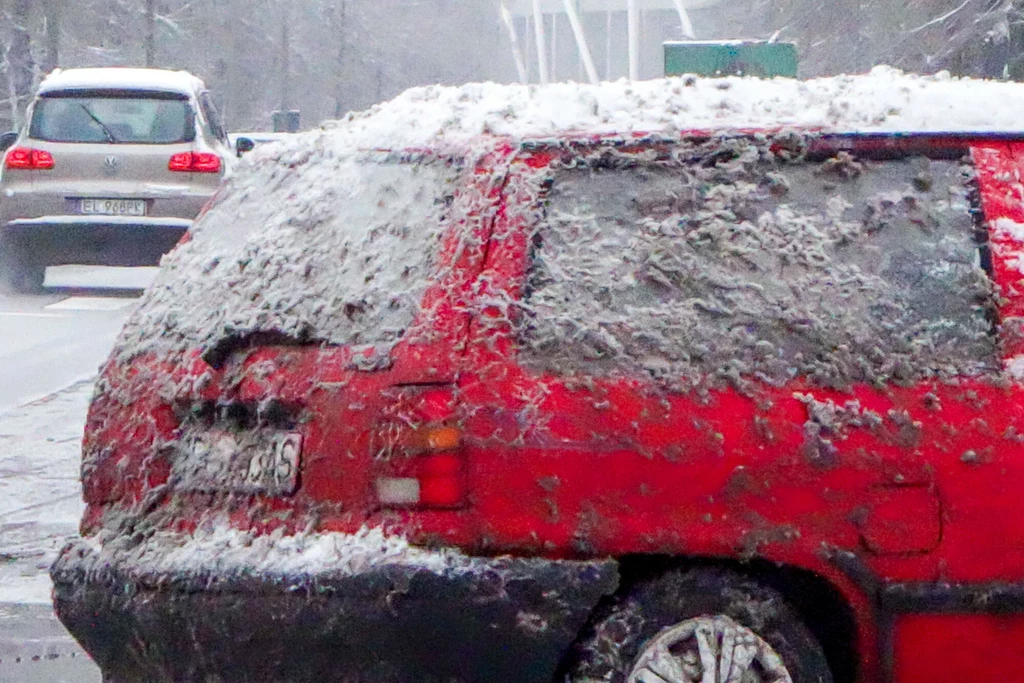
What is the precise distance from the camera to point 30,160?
14.3 metres

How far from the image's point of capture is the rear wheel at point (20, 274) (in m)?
14.8

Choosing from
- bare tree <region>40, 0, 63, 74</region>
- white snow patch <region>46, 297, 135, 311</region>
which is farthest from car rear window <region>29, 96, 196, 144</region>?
bare tree <region>40, 0, 63, 74</region>

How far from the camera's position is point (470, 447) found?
3.43 metres

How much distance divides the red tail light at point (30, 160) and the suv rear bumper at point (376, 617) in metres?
11.3

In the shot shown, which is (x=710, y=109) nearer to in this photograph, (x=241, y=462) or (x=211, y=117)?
(x=241, y=462)

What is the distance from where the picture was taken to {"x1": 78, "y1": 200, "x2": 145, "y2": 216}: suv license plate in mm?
14289

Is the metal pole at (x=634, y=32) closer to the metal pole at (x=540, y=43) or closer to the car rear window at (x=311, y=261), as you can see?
the metal pole at (x=540, y=43)

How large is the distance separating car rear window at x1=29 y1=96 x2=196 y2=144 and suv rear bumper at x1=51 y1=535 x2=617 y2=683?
442 inches

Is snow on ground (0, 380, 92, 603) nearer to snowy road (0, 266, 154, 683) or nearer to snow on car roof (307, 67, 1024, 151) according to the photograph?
snowy road (0, 266, 154, 683)

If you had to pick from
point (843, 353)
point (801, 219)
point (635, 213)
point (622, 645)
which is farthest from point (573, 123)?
point (622, 645)

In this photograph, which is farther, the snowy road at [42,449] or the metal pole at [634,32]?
the metal pole at [634,32]

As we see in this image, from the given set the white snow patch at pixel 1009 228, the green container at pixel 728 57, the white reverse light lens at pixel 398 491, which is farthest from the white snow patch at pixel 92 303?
the green container at pixel 728 57

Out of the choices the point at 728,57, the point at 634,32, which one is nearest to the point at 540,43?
the point at 634,32

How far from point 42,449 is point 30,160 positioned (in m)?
6.72
